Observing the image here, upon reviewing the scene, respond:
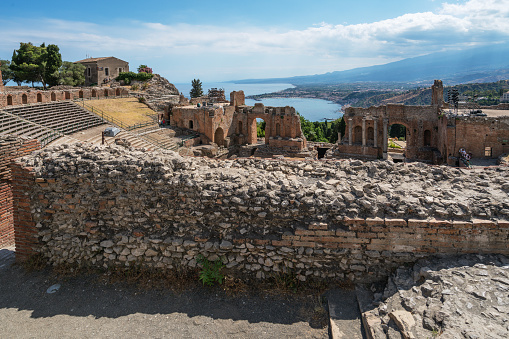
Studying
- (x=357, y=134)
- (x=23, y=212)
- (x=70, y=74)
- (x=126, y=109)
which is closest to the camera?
(x=23, y=212)

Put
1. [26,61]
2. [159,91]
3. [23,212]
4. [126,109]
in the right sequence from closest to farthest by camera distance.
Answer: [23,212] → [126,109] → [26,61] → [159,91]

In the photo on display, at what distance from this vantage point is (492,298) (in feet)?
15.0

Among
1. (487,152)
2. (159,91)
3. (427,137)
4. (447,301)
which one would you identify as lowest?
(447,301)

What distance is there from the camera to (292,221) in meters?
5.95

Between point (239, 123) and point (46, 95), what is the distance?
17158 millimetres

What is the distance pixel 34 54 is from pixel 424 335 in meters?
51.4

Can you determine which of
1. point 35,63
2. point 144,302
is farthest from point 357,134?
point 35,63

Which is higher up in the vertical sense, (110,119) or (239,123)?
(110,119)

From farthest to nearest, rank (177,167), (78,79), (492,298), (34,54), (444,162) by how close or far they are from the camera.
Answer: (78,79)
(34,54)
(444,162)
(177,167)
(492,298)

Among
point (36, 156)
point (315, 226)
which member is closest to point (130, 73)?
point (36, 156)

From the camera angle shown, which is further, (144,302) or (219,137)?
(219,137)

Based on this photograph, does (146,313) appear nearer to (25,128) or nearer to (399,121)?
(25,128)

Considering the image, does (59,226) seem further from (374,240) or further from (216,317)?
(374,240)

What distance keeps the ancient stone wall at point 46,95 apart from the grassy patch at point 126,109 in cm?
143
